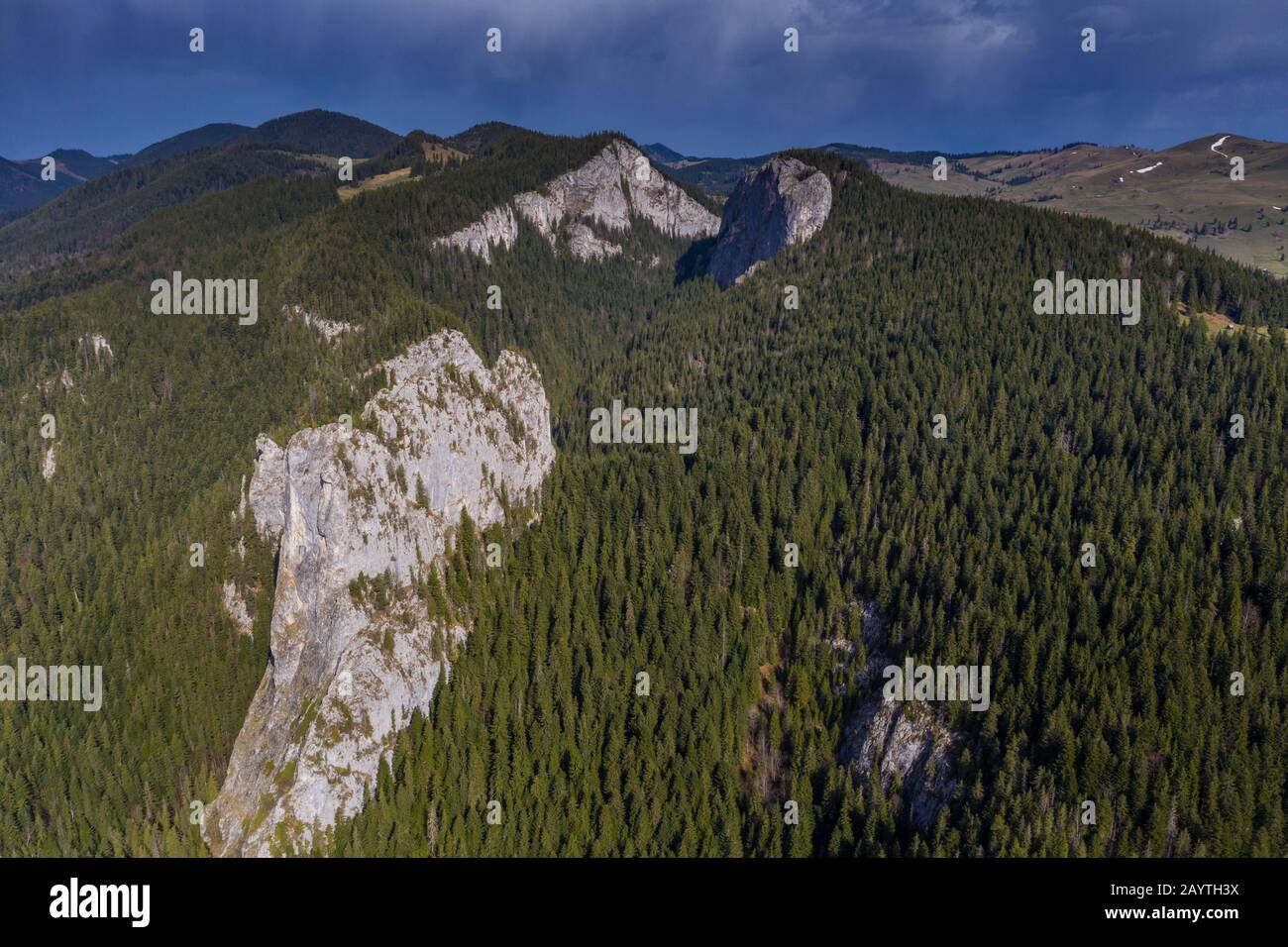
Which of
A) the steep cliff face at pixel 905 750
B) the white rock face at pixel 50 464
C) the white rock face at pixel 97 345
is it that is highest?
the white rock face at pixel 97 345

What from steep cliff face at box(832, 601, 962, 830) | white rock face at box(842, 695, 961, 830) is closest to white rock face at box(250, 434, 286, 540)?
steep cliff face at box(832, 601, 962, 830)

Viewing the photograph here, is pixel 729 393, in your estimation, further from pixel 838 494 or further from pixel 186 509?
pixel 186 509

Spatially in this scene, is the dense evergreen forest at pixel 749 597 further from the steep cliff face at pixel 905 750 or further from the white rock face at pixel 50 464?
the steep cliff face at pixel 905 750

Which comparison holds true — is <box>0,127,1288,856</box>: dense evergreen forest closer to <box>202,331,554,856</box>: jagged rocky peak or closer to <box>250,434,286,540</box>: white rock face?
<box>202,331,554,856</box>: jagged rocky peak

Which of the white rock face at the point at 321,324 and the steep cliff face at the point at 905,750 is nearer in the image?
the steep cliff face at the point at 905,750

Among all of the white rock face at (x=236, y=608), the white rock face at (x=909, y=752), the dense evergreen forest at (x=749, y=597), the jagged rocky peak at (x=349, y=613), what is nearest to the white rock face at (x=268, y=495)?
the jagged rocky peak at (x=349, y=613)

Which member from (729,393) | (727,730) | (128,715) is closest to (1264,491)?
(727,730)

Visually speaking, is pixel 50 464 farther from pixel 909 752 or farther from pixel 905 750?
pixel 909 752
